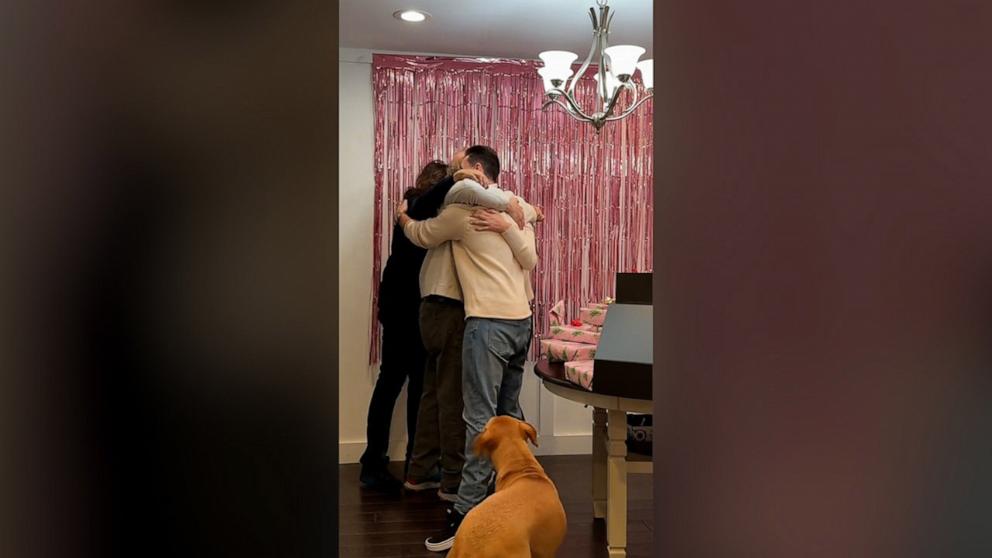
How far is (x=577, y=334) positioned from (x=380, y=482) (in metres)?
1.20

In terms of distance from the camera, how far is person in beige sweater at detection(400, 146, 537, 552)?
221 centimetres

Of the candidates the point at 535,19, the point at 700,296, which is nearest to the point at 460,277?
the point at 535,19

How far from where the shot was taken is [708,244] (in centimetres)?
42

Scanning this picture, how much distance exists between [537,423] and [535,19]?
2.06 metres

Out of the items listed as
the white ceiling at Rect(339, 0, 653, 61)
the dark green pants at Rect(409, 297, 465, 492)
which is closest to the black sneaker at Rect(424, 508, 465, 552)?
the dark green pants at Rect(409, 297, 465, 492)

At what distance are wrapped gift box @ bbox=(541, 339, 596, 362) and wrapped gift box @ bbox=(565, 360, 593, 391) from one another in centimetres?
7

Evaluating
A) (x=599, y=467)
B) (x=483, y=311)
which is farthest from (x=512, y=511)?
(x=599, y=467)

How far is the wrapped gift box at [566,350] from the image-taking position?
2355mm

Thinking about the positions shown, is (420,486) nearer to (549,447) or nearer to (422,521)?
(422,521)

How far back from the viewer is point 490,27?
3.01 m

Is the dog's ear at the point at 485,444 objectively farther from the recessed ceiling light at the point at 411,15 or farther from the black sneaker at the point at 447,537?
the recessed ceiling light at the point at 411,15

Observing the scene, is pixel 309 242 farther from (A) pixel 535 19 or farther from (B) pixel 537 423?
(B) pixel 537 423

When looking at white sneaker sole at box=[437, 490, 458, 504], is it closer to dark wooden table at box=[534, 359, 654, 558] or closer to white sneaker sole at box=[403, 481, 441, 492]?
white sneaker sole at box=[403, 481, 441, 492]

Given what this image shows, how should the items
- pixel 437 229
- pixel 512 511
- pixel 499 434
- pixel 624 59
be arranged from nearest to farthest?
pixel 512 511 → pixel 499 434 → pixel 624 59 → pixel 437 229
